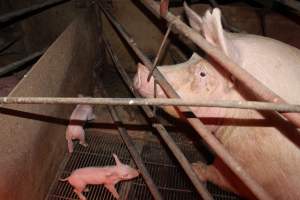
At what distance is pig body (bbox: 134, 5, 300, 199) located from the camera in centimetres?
194

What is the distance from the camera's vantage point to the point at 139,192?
113 inches

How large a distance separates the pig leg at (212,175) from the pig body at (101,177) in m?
0.58

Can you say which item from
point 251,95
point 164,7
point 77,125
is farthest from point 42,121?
point 251,95

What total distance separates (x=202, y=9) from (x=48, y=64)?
207cm

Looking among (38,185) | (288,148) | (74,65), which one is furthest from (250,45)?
(38,185)

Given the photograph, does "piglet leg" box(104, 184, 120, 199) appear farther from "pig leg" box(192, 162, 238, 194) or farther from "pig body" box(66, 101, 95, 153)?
"pig leg" box(192, 162, 238, 194)

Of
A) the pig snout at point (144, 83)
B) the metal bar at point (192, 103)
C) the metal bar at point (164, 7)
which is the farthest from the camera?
the pig snout at point (144, 83)

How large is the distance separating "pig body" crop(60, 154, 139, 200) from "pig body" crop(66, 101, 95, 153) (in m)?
0.43

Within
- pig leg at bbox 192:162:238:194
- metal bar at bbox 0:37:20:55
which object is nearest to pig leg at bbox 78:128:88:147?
pig leg at bbox 192:162:238:194

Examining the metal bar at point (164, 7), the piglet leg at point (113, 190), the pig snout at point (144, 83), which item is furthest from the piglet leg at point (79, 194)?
the metal bar at point (164, 7)

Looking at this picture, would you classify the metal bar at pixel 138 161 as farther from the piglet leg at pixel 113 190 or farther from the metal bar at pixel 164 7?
the metal bar at pixel 164 7

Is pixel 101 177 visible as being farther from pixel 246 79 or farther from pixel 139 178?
pixel 246 79

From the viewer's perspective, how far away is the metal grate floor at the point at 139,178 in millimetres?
2857

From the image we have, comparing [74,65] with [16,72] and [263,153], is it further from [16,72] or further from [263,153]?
[263,153]
